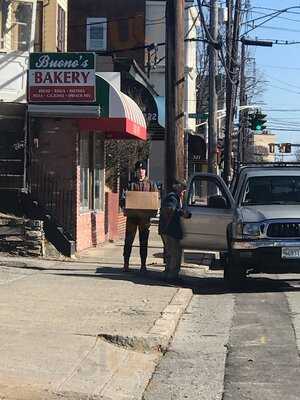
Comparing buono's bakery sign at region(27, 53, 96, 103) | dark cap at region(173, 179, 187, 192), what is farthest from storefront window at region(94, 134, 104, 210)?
dark cap at region(173, 179, 187, 192)

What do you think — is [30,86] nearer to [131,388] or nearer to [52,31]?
[52,31]

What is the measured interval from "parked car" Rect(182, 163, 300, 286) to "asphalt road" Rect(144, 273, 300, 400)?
562 millimetres

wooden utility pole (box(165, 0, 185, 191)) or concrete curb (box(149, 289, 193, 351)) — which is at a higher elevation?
wooden utility pole (box(165, 0, 185, 191))

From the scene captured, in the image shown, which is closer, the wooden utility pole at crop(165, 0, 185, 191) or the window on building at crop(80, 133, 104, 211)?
the wooden utility pole at crop(165, 0, 185, 191)

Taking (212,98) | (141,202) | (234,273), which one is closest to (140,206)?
(141,202)

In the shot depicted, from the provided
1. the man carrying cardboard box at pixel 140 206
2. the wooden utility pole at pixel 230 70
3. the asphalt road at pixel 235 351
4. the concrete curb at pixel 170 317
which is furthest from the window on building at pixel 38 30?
the wooden utility pole at pixel 230 70

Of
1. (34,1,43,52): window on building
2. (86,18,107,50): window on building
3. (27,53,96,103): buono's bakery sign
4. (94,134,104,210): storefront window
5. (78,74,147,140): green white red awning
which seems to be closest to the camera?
(27,53,96,103): buono's bakery sign

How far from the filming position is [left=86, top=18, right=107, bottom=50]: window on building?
34906mm

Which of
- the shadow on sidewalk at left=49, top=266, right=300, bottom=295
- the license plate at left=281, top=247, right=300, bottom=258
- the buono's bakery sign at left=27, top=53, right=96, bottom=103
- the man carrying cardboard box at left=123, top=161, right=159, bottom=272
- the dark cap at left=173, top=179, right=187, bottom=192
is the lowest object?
the shadow on sidewalk at left=49, top=266, right=300, bottom=295

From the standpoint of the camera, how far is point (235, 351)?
7.34 m

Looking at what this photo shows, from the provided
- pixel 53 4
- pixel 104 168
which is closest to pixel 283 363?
pixel 104 168

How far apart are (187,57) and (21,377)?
102ft

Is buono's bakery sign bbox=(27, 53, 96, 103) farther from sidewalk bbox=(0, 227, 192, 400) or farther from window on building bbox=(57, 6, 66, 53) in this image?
window on building bbox=(57, 6, 66, 53)

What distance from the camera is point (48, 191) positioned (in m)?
14.7
